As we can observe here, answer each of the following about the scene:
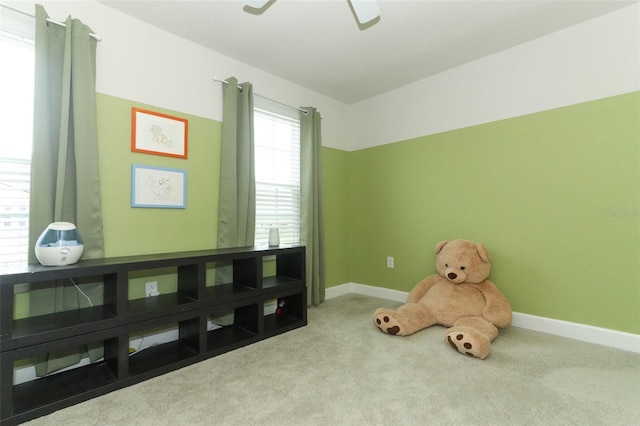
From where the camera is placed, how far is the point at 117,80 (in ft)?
6.70

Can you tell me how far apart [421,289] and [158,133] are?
2532 mm

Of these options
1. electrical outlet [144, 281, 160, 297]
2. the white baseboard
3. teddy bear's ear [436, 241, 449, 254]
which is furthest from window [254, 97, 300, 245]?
the white baseboard

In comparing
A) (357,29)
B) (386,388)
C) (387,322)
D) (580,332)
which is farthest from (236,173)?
(580,332)

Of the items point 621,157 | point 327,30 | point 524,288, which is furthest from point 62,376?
point 621,157

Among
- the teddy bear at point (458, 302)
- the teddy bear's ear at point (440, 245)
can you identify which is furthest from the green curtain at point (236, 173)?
the teddy bear's ear at point (440, 245)

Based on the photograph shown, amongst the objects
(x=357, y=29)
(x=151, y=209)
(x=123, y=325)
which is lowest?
(x=123, y=325)

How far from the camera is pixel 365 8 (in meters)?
1.69

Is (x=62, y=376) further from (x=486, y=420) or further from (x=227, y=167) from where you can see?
(x=486, y=420)

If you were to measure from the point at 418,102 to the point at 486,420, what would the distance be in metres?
2.75

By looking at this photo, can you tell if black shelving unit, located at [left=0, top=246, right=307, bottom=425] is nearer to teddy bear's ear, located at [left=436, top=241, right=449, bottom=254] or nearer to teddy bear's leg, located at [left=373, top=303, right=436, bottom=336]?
teddy bear's leg, located at [left=373, top=303, right=436, bottom=336]

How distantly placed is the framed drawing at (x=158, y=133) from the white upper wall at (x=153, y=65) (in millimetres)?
100

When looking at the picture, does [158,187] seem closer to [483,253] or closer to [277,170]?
[277,170]

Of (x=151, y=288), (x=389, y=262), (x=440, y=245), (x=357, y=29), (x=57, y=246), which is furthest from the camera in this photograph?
(x=389, y=262)

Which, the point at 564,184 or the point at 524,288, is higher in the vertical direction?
the point at 564,184
